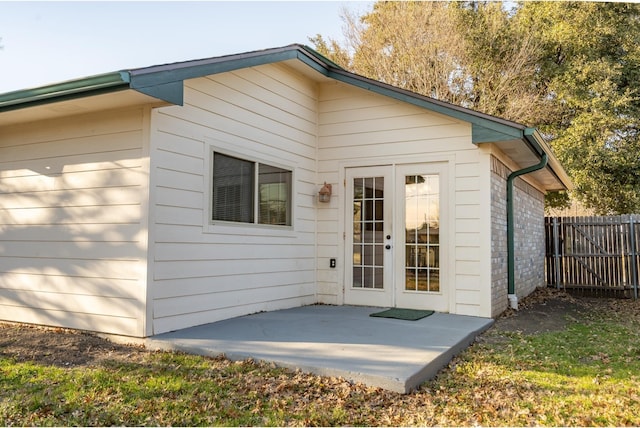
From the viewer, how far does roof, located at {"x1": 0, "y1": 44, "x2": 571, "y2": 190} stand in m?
4.11

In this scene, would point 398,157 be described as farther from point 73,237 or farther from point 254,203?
point 73,237

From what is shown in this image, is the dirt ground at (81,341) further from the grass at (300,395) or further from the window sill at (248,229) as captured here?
the window sill at (248,229)

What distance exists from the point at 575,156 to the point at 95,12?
12608mm

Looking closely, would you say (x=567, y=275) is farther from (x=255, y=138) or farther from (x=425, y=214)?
(x=255, y=138)

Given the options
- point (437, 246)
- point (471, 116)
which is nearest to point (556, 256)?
point (437, 246)

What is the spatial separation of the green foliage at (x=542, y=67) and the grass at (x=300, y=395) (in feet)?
37.2

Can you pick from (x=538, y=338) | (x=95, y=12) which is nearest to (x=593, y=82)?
(x=538, y=338)

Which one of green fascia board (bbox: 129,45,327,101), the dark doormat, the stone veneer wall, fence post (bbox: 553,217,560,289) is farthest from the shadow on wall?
fence post (bbox: 553,217,560,289)

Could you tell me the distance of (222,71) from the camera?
16.9ft

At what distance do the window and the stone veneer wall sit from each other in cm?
279

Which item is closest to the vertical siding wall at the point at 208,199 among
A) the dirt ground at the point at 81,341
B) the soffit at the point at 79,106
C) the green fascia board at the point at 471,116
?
the soffit at the point at 79,106

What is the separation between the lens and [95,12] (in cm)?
709

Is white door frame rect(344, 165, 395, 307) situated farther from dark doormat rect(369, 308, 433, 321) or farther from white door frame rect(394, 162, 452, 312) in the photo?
dark doormat rect(369, 308, 433, 321)

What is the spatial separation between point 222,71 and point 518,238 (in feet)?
18.4
